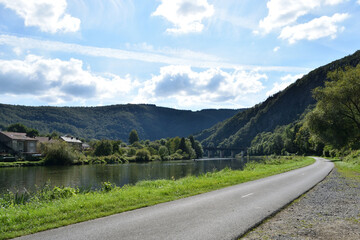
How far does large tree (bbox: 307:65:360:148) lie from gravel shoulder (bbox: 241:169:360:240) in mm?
22940

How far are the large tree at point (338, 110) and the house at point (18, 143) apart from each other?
3216 inches

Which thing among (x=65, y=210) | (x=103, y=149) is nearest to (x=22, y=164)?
(x=103, y=149)

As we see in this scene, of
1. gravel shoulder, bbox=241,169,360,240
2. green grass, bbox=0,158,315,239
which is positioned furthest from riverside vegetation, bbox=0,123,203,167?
gravel shoulder, bbox=241,169,360,240

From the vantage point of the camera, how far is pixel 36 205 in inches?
452

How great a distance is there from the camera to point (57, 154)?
224 feet

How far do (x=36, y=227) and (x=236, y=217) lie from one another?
6321mm

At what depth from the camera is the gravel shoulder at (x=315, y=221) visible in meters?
7.67

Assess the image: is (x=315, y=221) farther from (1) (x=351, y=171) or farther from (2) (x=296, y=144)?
(2) (x=296, y=144)

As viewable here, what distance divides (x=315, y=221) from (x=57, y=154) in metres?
68.4

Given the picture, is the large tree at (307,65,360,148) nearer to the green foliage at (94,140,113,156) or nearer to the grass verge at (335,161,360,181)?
the grass verge at (335,161,360,181)

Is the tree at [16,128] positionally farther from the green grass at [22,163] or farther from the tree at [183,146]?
the tree at [183,146]

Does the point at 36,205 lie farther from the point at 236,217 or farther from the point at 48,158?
the point at 48,158

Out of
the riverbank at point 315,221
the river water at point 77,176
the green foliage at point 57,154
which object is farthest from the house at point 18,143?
the riverbank at point 315,221

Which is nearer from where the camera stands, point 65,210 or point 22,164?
point 65,210
